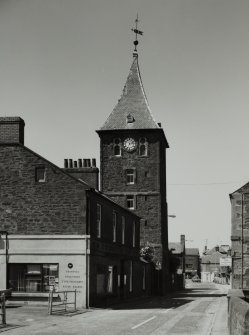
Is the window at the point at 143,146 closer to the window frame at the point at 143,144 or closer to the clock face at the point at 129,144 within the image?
the window frame at the point at 143,144

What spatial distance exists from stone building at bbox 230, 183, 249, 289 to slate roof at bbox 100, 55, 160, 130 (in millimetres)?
21950

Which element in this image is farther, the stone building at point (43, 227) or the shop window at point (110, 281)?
the shop window at point (110, 281)

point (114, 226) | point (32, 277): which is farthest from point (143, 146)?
point (32, 277)

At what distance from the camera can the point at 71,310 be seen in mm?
28078

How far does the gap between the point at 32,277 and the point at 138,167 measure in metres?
34.8

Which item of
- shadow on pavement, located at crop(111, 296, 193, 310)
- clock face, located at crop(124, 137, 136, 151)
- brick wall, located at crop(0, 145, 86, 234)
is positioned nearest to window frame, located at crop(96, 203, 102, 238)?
brick wall, located at crop(0, 145, 86, 234)

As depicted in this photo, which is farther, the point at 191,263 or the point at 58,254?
the point at 191,263

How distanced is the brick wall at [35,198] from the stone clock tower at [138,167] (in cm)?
3130

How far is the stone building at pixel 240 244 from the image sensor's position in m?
43.7

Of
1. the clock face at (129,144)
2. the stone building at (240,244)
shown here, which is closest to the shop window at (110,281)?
the stone building at (240,244)

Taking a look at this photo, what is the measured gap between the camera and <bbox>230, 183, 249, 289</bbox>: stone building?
143ft

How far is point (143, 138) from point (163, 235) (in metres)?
10.6

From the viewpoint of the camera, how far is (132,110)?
221 feet

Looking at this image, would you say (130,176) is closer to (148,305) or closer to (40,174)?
(148,305)
